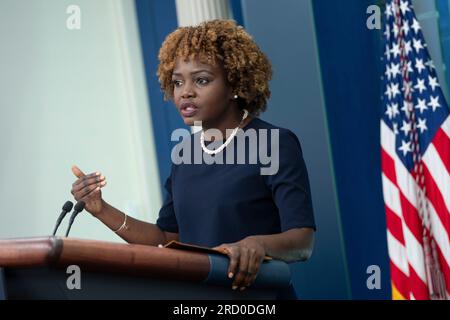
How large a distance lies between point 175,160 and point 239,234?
418mm

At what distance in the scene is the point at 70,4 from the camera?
484 centimetres

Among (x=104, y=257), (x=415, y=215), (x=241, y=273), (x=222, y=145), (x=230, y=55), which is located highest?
(x=230, y=55)

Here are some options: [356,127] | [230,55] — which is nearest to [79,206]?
[230,55]

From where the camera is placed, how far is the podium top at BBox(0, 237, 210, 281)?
172 cm

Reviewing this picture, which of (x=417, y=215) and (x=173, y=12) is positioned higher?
(x=173, y=12)

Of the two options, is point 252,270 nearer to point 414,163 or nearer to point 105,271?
point 105,271

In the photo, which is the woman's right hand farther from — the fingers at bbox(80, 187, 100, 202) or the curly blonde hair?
the curly blonde hair

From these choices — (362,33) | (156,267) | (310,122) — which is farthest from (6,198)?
(156,267)

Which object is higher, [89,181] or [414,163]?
[89,181]

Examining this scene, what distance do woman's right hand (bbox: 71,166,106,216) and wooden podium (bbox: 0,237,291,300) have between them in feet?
2.08

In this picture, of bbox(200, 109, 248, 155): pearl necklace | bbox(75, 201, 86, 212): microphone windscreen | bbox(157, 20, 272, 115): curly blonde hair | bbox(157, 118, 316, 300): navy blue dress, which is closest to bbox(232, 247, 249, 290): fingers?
bbox(157, 118, 316, 300): navy blue dress

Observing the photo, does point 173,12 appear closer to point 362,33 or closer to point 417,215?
point 362,33

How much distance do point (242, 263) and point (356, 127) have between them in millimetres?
2167

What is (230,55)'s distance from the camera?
2738mm
